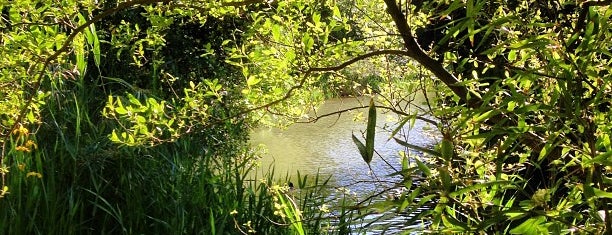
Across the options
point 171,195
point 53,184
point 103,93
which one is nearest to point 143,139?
point 53,184

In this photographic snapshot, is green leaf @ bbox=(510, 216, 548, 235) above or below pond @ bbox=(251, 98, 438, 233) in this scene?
above

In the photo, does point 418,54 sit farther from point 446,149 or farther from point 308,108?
point 308,108

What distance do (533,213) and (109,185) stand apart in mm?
1866

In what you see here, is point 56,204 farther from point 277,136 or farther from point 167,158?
point 277,136

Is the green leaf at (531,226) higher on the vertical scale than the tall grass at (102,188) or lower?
higher

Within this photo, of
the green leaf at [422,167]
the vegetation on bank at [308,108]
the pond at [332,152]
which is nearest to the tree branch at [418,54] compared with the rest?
the vegetation on bank at [308,108]

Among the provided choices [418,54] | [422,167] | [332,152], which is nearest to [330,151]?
[332,152]

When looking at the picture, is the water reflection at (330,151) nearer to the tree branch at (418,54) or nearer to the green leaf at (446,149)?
the tree branch at (418,54)

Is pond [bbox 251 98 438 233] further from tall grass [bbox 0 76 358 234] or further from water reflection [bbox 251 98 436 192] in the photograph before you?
tall grass [bbox 0 76 358 234]

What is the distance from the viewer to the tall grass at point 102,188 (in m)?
2.13

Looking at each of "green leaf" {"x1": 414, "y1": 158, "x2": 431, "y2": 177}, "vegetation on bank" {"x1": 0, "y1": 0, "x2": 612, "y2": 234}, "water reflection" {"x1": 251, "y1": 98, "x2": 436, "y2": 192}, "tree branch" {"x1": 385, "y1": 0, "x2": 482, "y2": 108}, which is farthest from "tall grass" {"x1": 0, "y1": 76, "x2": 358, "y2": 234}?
"water reflection" {"x1": 251, "y1": 98, "x2": 436, "y2": 192}

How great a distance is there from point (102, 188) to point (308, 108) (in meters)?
0.83

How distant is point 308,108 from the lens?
204 cm

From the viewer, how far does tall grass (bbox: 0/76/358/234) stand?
6.98ft
